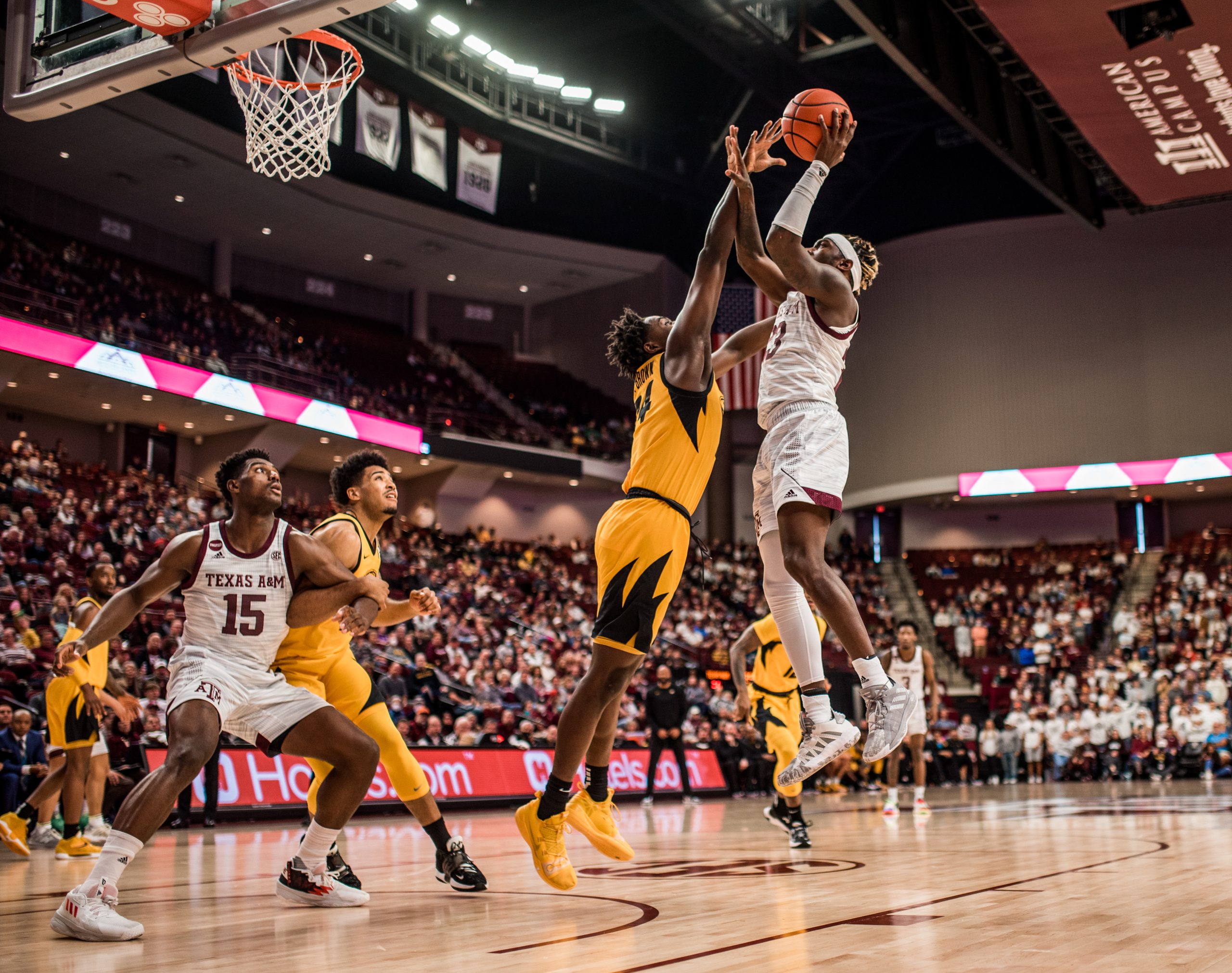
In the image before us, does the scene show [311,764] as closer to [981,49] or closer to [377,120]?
[981,49]

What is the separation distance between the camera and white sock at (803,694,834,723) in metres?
5.09

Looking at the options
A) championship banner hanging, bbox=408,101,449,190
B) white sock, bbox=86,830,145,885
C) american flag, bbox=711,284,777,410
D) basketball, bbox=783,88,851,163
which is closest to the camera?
white sock, bbox=86,830,145,885

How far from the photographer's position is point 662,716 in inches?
627

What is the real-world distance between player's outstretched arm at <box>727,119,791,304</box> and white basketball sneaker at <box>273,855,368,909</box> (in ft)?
10.6

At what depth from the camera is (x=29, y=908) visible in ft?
17.8

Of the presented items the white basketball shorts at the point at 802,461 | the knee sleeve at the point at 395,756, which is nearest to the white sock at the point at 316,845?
the knee sleeve at the point at 395,756

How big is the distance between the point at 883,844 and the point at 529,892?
3.35m

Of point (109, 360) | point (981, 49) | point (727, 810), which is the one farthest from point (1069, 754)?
point (109, 360)

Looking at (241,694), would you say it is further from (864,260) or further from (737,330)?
(737,330)

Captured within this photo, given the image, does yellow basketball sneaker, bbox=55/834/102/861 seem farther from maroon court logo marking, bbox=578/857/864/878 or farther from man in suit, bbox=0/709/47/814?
Answer: maroon court logo marking, bbox=578/857/864/878

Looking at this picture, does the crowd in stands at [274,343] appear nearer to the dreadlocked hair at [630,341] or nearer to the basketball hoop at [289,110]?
the basketball hoop at [289,110]

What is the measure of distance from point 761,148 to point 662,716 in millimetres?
11604

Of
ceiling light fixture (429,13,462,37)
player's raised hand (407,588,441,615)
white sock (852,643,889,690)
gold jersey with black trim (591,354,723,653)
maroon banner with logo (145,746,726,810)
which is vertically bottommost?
maroon banner with logo (145,746,726,810)

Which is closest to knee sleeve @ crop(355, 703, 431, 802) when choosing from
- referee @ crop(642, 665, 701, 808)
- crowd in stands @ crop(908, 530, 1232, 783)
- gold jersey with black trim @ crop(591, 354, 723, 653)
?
gold jersey with black trim @ crop(591, 354, 723, 653)
